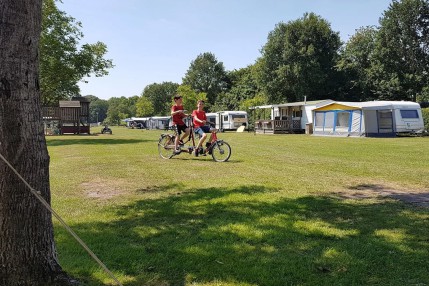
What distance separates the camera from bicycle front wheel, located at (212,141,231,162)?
1100 cm

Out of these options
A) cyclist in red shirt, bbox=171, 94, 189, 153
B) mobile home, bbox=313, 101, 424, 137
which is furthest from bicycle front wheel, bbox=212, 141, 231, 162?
mobile home, bbox=313, 101, 424, 137

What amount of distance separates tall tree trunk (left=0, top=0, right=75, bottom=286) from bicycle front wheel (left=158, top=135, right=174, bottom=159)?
899 centimetres

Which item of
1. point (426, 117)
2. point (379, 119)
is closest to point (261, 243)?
point (379, 119)

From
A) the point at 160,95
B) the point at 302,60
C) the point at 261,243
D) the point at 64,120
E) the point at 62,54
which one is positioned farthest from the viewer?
the point at 160,95

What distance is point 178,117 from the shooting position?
35.8 feet

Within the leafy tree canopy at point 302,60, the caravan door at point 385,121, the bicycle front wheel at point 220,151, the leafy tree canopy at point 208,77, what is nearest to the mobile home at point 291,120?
the caravan door at point 385,121

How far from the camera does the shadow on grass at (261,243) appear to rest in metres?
3.13

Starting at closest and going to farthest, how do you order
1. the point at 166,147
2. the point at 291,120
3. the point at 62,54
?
the point at 166,147 < the point at 62,54 < the point at 291,120

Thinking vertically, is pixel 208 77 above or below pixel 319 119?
above

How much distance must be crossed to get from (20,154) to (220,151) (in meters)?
8.49

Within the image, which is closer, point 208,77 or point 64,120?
point 64,120

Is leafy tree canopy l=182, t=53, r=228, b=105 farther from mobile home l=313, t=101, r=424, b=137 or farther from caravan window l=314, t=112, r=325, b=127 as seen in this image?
mobile home l=313, t=101, r=424, b=137

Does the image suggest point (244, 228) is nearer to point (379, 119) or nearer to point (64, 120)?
point (379, 119)

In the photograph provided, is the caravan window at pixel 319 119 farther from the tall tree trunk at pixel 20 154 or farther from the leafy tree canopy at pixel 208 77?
the leafy tree canopy at pixel 208 77
